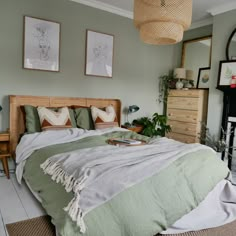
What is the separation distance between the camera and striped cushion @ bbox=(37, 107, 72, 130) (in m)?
2.96

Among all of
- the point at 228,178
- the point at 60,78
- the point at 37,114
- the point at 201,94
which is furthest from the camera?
the point at 201,94

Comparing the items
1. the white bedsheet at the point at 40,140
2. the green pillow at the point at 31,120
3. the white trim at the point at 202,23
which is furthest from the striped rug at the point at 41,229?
the white trim at the point at 202,23

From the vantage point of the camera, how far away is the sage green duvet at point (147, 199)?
149 cm

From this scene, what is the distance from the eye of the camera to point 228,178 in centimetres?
222

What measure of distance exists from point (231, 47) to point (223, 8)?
2.13 feet

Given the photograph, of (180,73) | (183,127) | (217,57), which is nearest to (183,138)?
(183,127)

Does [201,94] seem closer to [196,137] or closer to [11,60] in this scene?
[196,137]

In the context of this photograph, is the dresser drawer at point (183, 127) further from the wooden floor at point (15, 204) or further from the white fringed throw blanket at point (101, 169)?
the wooden floor at point (15, 204)

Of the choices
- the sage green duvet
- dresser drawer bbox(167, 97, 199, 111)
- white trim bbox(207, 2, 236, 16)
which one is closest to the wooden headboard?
the sage green duvet

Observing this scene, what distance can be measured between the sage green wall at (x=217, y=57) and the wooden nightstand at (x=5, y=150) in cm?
329

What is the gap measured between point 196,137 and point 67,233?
336 centimetres

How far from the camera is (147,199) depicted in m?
1.63

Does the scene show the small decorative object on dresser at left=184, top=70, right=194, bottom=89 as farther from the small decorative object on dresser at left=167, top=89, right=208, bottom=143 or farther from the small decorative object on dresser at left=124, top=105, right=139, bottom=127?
the small decorative object on dresser at left=124, top=105, right=139, bottom=127

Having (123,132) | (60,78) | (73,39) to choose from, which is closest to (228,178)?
(123,132)
